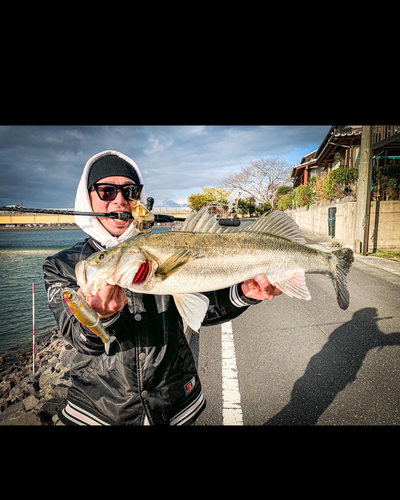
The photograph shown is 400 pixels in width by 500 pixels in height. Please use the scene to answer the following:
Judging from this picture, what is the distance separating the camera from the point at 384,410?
303 cm

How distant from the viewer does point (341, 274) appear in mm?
2387

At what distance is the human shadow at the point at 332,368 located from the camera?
3.07m

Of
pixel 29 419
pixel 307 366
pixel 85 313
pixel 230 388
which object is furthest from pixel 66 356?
pixel 85 313

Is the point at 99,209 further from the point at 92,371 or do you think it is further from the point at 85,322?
the point at 92,371

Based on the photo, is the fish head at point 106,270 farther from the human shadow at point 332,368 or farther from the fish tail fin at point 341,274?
the human shadow at point 332,368

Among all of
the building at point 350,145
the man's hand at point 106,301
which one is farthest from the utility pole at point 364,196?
the man's hand at point 106,301

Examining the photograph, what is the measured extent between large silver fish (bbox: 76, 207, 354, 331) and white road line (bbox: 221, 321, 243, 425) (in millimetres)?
1778

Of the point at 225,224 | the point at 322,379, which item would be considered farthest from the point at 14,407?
the point at 322,379

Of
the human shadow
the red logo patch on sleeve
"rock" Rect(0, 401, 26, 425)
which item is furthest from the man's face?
"rock" Rect(0, 401, 26, 425)

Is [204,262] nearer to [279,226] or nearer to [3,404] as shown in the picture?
[279,226]

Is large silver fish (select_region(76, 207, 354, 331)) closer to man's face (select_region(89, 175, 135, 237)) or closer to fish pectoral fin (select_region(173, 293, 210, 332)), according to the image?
fish pectoral fin (select_region(173, 293, 210, 332))

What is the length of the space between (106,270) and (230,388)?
8.85 ft
